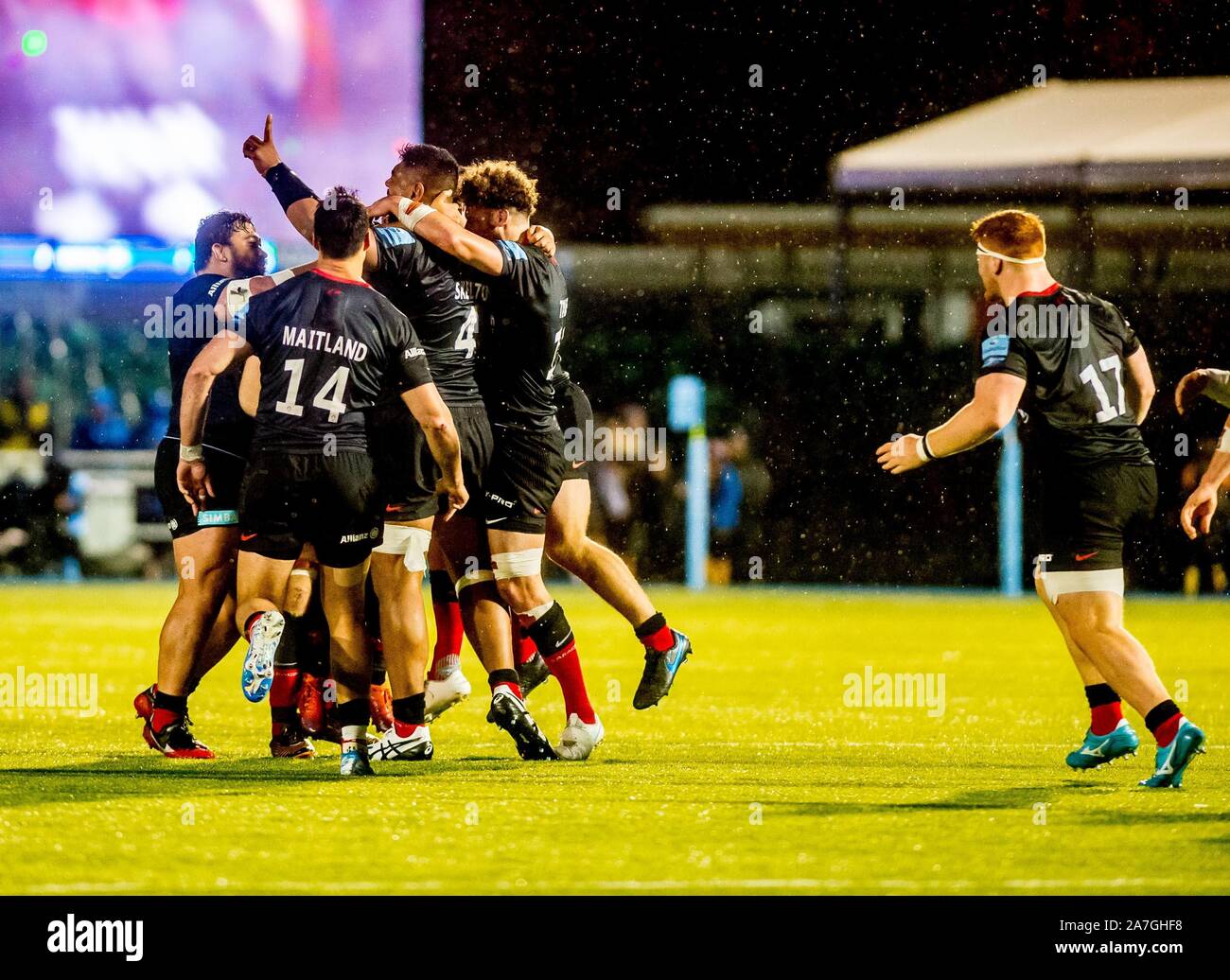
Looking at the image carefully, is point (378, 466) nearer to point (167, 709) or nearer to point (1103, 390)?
point (167, 709)

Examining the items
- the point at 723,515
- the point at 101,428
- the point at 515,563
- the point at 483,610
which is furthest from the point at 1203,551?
the point at 515,563

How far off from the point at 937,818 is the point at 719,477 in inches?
676

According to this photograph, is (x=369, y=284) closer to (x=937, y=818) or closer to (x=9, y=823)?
(x=9, y=823)

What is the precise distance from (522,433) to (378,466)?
2.39 ft

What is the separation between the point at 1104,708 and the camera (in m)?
7.24

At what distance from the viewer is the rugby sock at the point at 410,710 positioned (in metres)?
7.05

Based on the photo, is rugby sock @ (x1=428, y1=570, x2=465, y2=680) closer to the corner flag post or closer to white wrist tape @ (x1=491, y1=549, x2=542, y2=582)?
white wrist tape @ (x1=491, y1=549, x2=542, y2=582)

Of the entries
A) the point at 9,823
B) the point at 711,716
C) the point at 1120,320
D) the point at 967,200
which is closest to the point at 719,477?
the point at 967,200

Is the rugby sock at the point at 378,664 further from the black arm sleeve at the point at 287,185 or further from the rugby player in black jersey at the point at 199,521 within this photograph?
the black arm sleeve at the point at 287,185

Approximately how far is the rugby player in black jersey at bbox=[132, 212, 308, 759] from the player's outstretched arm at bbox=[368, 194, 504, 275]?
2.35 feet

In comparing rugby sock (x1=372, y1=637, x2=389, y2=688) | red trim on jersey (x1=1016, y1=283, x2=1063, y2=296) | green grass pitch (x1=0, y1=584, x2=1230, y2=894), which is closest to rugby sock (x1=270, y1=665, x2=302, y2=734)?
green grass pitch (x1=0, y1=584, x2=1230, y2=894)

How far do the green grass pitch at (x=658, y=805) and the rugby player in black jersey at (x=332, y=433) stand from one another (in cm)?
60

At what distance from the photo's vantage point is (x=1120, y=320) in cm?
702

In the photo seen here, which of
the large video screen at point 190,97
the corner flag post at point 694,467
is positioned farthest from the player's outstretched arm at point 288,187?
the corner flag post at point 694,467
